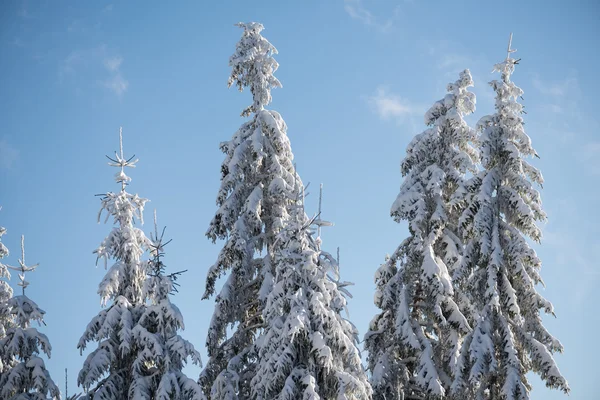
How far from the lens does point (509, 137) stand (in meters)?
25.2

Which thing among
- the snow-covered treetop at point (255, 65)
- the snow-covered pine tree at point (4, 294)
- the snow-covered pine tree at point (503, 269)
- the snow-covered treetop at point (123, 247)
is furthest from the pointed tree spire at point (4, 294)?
the snow-covered pine tree at point (503, 269)

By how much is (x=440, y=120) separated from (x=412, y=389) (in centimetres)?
1031

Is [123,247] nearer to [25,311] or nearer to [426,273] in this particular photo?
[25,311]

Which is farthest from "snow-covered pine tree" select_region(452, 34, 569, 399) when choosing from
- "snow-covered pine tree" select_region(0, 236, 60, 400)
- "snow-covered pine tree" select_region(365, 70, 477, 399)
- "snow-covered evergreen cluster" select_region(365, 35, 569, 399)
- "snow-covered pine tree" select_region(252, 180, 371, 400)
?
"snow-covered pine tree" select_region(0, 236, 60, 400)

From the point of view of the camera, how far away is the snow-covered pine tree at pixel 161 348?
21.4 metres

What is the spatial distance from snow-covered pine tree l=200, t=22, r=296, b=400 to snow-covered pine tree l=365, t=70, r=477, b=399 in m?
4.83

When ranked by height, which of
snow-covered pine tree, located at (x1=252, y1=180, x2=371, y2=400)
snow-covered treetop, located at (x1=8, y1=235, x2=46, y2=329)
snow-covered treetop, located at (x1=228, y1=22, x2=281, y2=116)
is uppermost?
→ snow-covered treetop, located at (x1=228, y1=22, x2=281, y2=116)

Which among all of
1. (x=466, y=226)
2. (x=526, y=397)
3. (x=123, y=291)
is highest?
(x=466, y=226)

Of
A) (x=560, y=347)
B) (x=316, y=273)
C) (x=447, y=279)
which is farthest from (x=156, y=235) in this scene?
(x=560, y=347)

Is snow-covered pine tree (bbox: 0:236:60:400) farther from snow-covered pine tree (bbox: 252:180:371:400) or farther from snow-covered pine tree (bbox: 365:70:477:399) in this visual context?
snow-covered pine tree (bbox: 365:70:477:399)

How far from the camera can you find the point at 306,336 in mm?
19266

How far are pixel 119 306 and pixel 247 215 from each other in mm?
5440

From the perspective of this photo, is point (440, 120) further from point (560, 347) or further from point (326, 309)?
point (326, 309)

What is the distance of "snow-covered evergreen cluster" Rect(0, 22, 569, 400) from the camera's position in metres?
20.1
